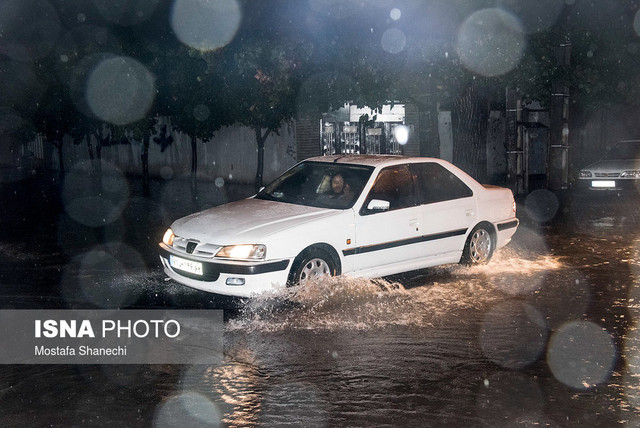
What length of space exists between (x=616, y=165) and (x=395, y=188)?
38.2 feet

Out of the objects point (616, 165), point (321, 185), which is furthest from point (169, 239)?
point (616, 165)

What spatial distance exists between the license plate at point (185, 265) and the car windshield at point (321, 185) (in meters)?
1.48

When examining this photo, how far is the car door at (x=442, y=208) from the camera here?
8.62 metres

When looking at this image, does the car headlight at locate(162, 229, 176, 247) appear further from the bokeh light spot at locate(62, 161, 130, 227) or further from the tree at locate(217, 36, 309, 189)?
the bokeh light spot at locate(62, 161, 130, 227)

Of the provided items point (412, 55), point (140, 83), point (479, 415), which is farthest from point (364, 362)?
point (140, 83)

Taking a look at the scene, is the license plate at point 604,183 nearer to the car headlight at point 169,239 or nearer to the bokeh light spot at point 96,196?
the bokeh light spot at point 96,196

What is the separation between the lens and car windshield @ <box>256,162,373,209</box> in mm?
8156

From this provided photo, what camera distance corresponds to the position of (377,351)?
6.11m

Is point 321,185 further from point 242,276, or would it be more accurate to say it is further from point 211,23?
point 211,23

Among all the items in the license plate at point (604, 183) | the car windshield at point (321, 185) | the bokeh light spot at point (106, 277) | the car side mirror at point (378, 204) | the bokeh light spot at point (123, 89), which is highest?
the bokeh light spot at point (123, 89)

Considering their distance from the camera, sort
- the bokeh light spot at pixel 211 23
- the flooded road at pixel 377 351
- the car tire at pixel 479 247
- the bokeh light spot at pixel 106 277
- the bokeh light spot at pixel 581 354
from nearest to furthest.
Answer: the flooded road at pixel 377 351
the bokeh light spot at pixel 581 354
the bokeh light spot at pixel 106 277
the car tire at pixel 479 247
the bokeh light spot at pixel 211 23

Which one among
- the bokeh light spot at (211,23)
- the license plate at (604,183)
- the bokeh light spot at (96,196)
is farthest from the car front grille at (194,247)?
the license plate at (604,183)

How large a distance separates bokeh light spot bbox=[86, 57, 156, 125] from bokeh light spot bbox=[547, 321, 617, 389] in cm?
1644

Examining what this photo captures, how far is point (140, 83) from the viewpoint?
21125 mm
